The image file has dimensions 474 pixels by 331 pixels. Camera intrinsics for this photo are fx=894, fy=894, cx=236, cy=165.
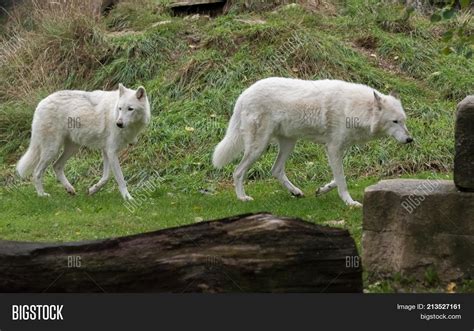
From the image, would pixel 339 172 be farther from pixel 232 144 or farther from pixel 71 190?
pixel 71 190

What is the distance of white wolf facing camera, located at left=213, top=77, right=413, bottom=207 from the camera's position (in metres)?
10.2

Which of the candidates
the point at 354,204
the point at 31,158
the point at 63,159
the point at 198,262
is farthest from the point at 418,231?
the point at 31,158

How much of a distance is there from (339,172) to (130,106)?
2.73 m

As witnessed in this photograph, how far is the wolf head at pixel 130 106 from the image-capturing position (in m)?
11.1

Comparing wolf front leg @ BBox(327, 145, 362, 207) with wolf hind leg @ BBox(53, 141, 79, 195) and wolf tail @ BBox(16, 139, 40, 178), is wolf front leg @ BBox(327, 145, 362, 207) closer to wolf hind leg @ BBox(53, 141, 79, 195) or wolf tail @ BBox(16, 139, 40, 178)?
wolf hind leg @ BBox(53, 141, 79, 195)

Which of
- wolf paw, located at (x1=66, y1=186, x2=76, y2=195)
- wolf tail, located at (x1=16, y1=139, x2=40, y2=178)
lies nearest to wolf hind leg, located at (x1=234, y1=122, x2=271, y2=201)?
wolf paw, located at (x1=66, y1=186, x2=76, y2=195)

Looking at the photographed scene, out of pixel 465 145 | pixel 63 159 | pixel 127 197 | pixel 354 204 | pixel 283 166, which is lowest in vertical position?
pixel 127 197

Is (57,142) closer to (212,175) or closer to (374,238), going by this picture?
(212,175)

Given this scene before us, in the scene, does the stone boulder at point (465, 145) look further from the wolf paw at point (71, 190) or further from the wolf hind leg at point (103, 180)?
the wolf paw at point (71, 190)

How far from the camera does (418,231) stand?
7281mm

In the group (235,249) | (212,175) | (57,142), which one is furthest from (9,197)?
(235,249)

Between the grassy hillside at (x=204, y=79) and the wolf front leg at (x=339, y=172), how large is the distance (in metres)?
0.13

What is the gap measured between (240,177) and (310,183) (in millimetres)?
1620

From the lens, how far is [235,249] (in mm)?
6301
